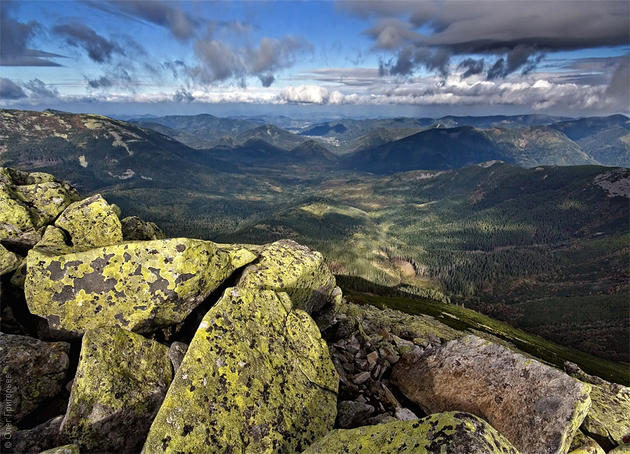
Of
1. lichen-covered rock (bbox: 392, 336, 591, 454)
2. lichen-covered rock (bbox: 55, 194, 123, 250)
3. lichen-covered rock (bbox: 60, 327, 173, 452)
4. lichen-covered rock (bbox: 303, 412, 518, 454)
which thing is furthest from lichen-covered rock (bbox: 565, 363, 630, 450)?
lichen-covered rock (bbox: 55, 194, 123, 250)

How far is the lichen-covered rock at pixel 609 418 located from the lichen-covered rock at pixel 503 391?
131 inches

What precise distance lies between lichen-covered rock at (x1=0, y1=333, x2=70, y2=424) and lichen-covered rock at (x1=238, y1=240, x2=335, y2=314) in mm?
10102

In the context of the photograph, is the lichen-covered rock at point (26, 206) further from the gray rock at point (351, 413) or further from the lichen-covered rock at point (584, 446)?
the lichen-covered rock at point (584, 446)

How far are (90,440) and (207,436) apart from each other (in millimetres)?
5321

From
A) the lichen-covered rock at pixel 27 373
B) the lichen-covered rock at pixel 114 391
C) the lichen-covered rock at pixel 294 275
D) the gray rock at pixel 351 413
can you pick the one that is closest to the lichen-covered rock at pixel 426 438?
the gray rock at pixel 351 413

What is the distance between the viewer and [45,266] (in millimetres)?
17781

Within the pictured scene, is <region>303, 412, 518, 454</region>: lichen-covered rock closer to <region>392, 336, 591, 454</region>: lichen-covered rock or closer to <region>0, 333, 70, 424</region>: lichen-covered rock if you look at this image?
<region>392, 336, 591, 454</region>: lichen-covered rock

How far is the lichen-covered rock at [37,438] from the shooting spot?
1234 cm

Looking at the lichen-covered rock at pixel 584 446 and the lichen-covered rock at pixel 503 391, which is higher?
the lichen-covered rock at pixel 503 391

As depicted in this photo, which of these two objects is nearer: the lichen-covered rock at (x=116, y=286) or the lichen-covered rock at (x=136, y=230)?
the lichen-covered rock at (x=116, y=286)

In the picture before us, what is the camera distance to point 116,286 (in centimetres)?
1788

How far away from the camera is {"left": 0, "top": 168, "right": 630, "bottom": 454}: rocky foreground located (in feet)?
41.0

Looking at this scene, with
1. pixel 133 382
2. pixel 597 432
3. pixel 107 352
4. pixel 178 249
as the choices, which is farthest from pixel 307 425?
pixel 597 432

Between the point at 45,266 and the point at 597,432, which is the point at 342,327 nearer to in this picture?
the point at 597,432
